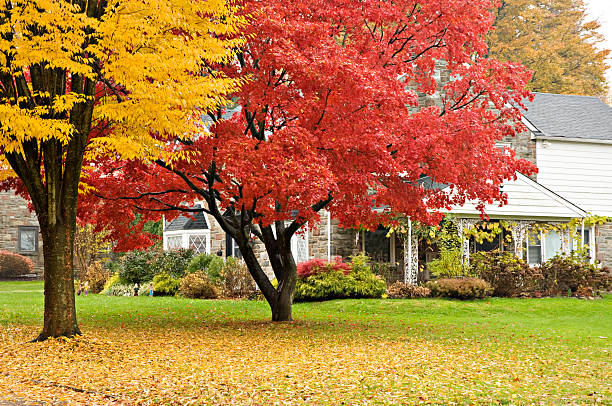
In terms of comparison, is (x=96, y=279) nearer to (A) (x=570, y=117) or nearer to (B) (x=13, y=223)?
(B) (x=13, y=223)

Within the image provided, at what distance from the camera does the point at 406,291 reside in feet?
66.2

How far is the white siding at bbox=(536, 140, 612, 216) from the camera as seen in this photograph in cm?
2634

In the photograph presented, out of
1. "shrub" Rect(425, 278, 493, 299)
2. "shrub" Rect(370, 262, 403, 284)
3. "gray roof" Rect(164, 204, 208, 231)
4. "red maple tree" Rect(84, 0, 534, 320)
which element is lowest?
"shrub" Rect(425, 278, 493, 299)

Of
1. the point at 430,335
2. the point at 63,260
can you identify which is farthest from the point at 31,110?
the point at 430,335

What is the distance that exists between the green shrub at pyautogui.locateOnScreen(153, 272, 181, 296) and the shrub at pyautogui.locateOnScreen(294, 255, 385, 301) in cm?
493

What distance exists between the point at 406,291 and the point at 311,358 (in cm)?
1096

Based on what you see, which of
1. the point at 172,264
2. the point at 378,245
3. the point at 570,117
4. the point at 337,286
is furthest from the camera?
the point at 570,117

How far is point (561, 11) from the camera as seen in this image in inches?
1565

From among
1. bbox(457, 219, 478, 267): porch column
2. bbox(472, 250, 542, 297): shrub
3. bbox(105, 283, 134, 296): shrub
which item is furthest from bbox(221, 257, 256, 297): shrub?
bbox(472, 250, 542, 297): shrub

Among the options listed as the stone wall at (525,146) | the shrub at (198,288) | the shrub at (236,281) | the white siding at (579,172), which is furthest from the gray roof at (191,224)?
the white siding at (579,172)

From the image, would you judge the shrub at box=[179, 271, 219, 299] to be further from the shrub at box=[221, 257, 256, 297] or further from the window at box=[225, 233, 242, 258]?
the window at box=[225, 233, 242, 258]

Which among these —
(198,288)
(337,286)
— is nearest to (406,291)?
(337,286)

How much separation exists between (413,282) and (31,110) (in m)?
14.1

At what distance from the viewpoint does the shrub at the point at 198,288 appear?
70.6 ft
